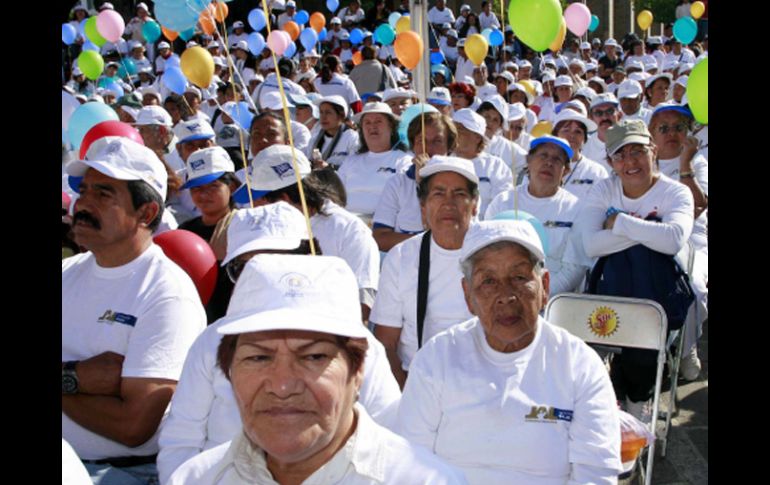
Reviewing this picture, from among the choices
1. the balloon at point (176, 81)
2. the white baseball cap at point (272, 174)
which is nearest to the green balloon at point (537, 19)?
the white baseball cap at point (272, 174)

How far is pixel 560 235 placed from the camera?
5.23m

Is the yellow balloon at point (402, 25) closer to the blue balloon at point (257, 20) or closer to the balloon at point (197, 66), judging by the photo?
the blue balloon at point (257, 20)

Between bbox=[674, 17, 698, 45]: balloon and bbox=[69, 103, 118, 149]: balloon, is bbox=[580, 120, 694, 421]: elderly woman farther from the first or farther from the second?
bbox=[674, 17, 698, 45]: balloon

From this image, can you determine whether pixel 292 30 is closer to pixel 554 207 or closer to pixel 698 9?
pixel 698 9

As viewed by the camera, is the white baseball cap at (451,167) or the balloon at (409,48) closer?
the white baseball cap at (451,167)

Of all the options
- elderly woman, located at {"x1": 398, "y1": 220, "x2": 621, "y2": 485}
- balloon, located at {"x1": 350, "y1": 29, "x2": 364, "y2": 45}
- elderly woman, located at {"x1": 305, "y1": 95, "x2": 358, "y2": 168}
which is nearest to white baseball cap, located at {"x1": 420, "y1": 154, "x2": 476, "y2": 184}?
elderly woman, located at {"x1": 398, "y1": 220, "x2": 621, "y2": 485}

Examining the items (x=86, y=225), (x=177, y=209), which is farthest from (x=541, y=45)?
(x=86, y=225)

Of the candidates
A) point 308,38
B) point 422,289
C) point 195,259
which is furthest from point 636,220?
point 308,38

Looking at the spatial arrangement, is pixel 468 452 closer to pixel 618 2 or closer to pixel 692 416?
pixel 692 416

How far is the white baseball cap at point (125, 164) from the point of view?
3160 millimetres

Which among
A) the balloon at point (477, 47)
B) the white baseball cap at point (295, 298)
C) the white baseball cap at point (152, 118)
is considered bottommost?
the white baseball cap at point (295, 298)

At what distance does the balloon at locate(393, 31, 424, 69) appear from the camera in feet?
26.5

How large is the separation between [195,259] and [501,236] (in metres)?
1.57

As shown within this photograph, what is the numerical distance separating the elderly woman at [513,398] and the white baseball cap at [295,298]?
104 centimetres
